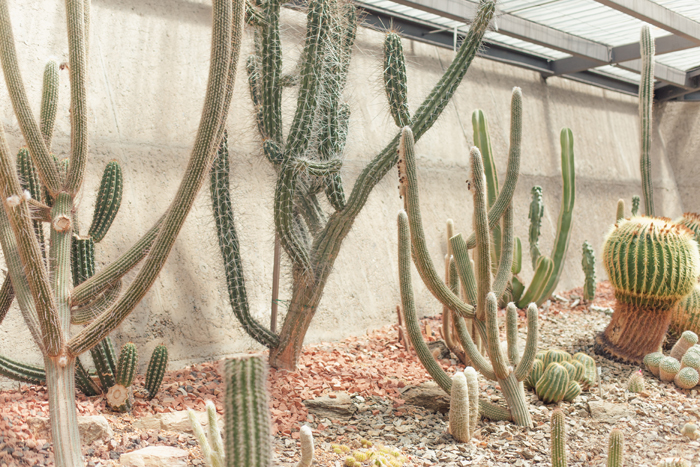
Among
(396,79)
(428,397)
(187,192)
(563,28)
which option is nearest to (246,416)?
(187,192)

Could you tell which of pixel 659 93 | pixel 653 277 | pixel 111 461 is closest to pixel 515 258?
pixel 653 277

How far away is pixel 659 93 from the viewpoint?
9.77 m

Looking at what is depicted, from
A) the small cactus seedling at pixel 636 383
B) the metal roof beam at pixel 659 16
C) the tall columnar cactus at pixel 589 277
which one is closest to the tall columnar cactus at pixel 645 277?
the small cactus seedling at pixel 636 383

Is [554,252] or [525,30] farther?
[525,30]

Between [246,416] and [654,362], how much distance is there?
3503 millimetres

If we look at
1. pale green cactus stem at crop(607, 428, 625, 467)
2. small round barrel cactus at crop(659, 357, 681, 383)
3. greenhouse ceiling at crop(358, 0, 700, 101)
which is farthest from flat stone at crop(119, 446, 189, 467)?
greenhouse ceiling at crop(358, 0, 700, 101)

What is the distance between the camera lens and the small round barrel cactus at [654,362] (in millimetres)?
3953

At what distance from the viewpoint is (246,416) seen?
1379 millimetres

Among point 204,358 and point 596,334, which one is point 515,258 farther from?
point 204,358

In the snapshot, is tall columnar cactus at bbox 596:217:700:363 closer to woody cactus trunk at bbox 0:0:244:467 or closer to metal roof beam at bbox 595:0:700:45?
metal roof beam at bbox 595:0:700:45

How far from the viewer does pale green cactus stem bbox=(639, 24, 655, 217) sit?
18.8 feet

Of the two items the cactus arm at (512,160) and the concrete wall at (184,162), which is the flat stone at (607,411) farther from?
the concrete wall at (184,162)

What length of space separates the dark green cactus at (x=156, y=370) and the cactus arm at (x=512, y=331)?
1.79 meters

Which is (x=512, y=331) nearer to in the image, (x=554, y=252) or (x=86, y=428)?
(x=86, y=428)
